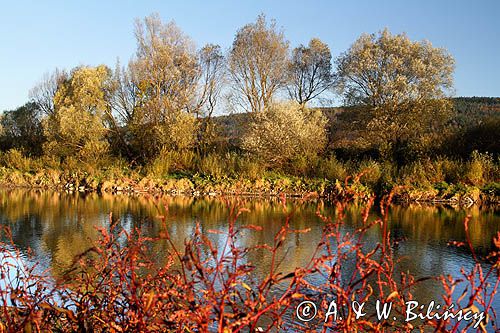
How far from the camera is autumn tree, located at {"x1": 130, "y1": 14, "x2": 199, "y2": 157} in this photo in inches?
1178

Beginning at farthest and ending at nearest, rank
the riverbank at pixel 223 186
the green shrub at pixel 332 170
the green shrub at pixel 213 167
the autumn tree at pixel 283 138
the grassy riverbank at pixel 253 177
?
the autumn tree at pixel 283 138 → the green shrub at pixel 213 167 → the green shrub at pixel 332 170 → the grassy riverbank at pixel 253 177 → the riverbank at pixel 223 186

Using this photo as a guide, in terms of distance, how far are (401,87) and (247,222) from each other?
19.6 m

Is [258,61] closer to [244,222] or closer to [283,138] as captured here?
[283,138]

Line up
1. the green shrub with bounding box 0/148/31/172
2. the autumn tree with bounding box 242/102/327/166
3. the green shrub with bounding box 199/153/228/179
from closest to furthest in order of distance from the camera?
the green shrub with bounding box 199/153/228/179 → the autumn tree with bounding box 242/102/327/166 → the green shrub with bounding box 0/148/31/172

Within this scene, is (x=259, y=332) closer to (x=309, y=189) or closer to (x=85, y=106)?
(x=309, y=189)

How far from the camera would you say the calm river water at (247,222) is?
972 cm

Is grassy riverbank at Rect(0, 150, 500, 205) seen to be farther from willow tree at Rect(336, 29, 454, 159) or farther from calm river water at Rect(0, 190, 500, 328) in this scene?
willow tree at Rect(336, 29, 454, 159)

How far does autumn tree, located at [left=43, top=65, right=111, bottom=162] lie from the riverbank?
84.5 inches

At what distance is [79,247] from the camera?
1063 centimetres

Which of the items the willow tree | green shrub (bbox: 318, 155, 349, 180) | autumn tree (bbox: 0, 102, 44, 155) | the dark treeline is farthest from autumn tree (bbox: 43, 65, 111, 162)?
the willow tree

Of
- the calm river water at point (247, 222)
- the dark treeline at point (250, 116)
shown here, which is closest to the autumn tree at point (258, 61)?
the dark treeline at point (250, 116)

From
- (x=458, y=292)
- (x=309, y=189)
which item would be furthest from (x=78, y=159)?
(x=458, y=292)

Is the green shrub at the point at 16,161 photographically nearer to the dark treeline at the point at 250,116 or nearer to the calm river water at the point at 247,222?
the dark treeline at the point at 250,116

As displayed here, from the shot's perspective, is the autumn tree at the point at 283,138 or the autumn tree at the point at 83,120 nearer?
the autumn tree at the point at 283,138
